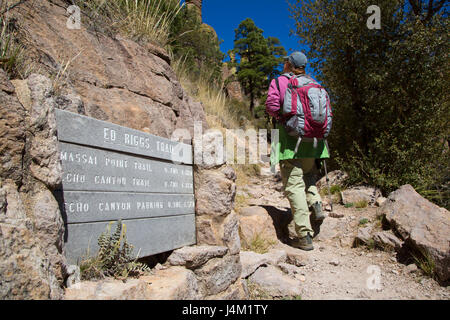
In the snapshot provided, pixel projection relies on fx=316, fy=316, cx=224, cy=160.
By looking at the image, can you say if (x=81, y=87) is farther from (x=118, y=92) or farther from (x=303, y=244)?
(x=303, y=244)

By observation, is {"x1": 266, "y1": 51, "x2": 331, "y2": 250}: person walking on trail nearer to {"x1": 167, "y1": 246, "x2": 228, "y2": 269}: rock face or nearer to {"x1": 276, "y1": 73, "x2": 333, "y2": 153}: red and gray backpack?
{"x1": 276, "y1": 73, "x2": 333, "y2": 153}: red and gray backpack

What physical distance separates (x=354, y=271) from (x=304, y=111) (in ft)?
6.49

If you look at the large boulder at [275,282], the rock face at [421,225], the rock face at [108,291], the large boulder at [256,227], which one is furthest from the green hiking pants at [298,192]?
the rock face at [108,291]

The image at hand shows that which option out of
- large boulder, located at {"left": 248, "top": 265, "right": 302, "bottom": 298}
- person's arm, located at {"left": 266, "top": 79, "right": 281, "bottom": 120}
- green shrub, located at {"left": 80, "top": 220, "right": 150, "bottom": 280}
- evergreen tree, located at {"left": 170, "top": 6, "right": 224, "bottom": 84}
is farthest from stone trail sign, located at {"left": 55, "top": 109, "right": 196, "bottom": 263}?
evergreen tree, located at {"left": 170, "top": 6, "right": 224, "bottom": 84}

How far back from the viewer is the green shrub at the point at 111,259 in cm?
193

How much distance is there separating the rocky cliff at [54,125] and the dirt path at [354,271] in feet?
3.43

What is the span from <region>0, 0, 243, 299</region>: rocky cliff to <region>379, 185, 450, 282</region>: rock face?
2.05 metres

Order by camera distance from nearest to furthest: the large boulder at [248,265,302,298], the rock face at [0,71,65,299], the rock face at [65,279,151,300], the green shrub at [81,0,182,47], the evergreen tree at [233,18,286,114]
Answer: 1. the rock face at [0,71,65,299]
2. the rock face at [65,279,151,300]
3. the large boulder at [248,265,302,298]
4. the green shrub at [81,0,182,47]
5. the evergreen tree at [233,18,286,114]

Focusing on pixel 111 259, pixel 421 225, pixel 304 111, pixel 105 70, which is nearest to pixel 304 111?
pixel 304 111

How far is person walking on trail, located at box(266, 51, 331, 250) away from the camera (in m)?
4.04

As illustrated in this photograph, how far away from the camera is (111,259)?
2037 mm

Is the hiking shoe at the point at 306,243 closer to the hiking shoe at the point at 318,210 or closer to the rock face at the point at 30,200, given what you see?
the hiking shoe at the point at 318,210

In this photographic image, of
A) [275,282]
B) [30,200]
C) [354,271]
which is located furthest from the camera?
[354,271]

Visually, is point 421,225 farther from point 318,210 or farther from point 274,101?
point 274,101
